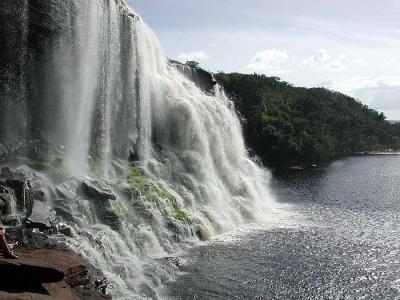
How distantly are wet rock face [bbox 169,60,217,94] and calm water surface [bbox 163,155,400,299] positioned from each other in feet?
42.0

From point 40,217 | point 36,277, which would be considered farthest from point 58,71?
point 36,277

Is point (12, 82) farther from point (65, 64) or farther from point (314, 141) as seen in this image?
point (314, 141)

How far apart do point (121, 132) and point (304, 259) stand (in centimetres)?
1420

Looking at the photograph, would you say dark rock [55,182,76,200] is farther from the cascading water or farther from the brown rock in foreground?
the brown rock in foreground

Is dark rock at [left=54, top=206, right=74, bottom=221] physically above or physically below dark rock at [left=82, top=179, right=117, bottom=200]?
below

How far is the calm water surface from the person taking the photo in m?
18.2

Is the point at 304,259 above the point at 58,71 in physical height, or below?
below

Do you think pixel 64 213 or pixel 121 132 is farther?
pixel 121 132

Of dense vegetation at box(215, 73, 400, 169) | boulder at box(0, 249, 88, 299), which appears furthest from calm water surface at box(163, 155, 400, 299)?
dense vegetation at box(215, 73, 400, 169)

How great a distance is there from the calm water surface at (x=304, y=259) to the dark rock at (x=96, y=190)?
174 inches

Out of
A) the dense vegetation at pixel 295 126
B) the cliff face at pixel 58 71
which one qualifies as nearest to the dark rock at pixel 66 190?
the cliff face at pixel 58 71

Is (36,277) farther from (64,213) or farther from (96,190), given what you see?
(96,190)

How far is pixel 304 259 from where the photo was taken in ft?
71.3

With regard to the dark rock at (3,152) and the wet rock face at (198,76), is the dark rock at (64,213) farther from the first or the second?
the wet rock face at (198,76)
